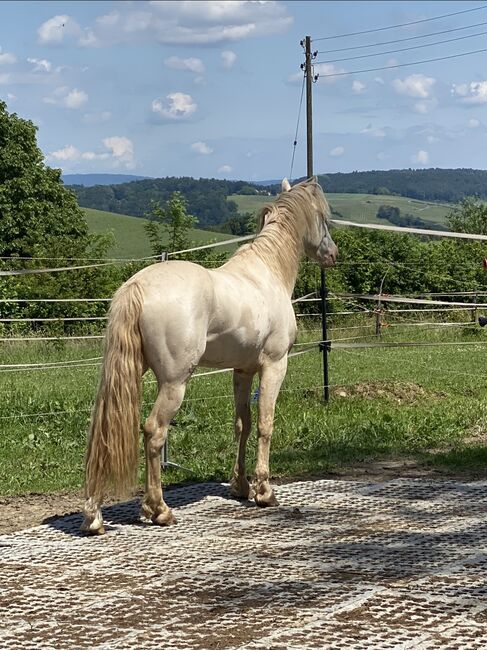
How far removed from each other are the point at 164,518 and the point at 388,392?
6.05 metres

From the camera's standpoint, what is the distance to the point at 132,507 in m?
5.93

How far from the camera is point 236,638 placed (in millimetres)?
3549

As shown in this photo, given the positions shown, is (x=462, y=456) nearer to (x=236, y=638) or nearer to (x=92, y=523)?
(x=92, y=523)

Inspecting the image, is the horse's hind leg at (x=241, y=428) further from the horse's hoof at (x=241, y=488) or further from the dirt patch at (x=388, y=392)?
the dirt patch at (x=388, y=392)

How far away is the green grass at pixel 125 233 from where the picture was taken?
186 ft

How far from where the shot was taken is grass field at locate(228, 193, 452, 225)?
72.1 metres

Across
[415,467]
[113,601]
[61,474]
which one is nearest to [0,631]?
[113,601]

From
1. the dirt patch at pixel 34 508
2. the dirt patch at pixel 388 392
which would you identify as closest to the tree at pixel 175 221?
the dirt patch at pixel 388 392

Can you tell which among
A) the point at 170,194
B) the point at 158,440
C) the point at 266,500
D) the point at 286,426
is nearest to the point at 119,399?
the point at 158,440

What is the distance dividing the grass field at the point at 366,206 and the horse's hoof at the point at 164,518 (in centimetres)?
6438

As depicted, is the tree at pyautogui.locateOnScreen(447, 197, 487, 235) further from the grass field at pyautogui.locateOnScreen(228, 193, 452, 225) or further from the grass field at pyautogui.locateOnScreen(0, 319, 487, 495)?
the grass field at pyautogui.locateOnScreen(0, 319, 487, 495)

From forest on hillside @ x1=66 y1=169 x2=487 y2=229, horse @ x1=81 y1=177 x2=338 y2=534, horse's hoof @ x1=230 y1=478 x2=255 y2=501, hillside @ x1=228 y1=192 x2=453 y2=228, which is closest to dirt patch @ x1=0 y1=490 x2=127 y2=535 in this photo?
horse @ x1=81 y1=177 x2=338 y2=534

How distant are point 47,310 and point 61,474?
1316 centimetres

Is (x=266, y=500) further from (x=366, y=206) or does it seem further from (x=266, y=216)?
(x=366, y=206)
